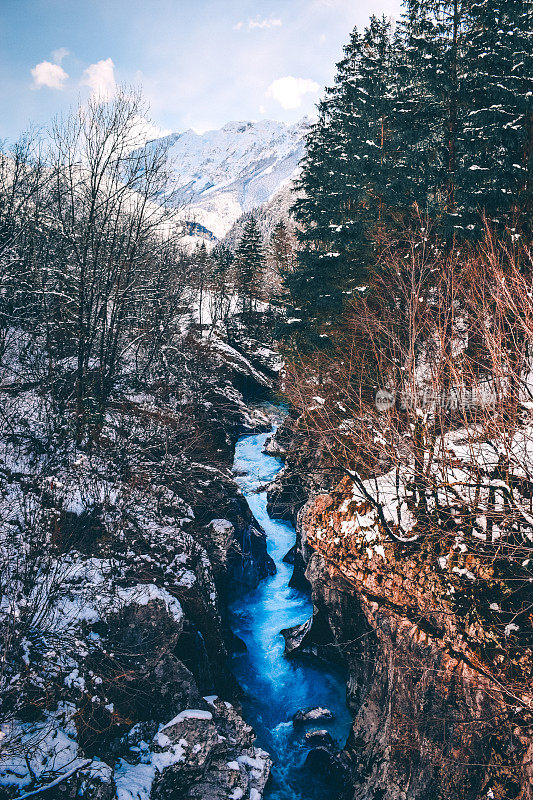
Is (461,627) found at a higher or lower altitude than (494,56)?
lower

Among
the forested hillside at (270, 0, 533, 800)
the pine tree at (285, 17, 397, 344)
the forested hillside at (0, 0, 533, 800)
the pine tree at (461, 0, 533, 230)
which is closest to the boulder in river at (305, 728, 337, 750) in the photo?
the forested hillside at (0, 0, 533, 800)

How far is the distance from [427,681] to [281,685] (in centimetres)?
951

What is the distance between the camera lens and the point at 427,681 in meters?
9.28

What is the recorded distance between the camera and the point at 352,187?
20141 millimetres

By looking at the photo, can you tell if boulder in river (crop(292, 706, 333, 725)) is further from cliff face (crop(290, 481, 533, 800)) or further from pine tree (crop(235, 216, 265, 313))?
pine tree (crop(235, 216, 265, 313))

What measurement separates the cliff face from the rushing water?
1833 mm

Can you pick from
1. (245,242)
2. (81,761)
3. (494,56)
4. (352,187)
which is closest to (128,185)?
(352,187)

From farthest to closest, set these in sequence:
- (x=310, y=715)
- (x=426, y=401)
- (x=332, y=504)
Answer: (x=310, y=715), (x=332, y=504), (x=426, y=401)

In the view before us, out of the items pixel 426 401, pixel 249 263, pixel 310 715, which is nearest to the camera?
pixel 426 401

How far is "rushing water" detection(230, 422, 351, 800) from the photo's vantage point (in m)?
13.2

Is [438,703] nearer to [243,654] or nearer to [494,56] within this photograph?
[243,654]

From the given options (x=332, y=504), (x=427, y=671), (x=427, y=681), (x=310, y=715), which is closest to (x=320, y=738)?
(x=310, y=715)

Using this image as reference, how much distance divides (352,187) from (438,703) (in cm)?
2065

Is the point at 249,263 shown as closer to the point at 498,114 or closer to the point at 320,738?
the point at 498,114
